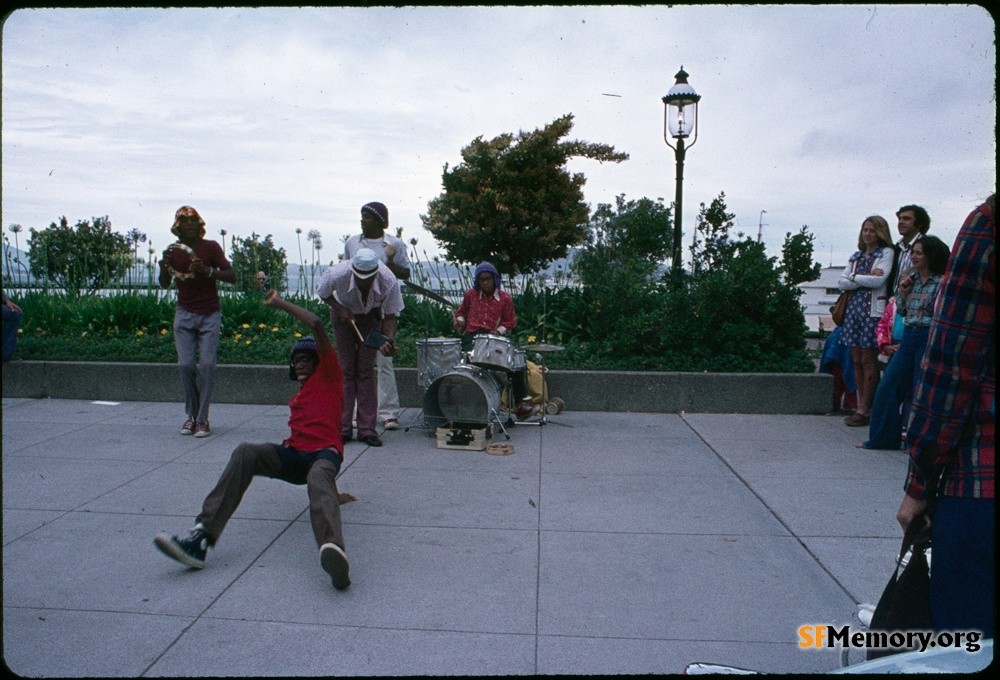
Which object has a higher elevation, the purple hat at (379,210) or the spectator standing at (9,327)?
the purple hat at (379,210)

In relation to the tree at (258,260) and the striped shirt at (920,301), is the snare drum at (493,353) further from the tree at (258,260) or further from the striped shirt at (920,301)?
the tree at (258,260)

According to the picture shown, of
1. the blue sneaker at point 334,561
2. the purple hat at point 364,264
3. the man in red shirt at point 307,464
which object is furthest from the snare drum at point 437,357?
the blue sneaker at point 334,561

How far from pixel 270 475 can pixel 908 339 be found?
4.92 metres

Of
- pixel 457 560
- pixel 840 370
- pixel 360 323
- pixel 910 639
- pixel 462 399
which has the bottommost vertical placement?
pixel 457 560

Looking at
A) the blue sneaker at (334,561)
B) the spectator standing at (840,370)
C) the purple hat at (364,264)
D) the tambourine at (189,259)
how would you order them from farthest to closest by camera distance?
the spectator standing at (840,370)
the tambourine at (189,259)
the purple hat at (364,264)
the blue sneaker at (334,561)

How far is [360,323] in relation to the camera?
6727mm

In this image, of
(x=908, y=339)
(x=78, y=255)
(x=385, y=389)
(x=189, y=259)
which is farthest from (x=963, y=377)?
(x=78, y=255)

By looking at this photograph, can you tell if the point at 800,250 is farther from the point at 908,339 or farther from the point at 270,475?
the point at 270,475

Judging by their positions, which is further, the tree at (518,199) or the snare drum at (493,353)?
the tree at (518,199)

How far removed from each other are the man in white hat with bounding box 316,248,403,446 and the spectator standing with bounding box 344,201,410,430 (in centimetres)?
24

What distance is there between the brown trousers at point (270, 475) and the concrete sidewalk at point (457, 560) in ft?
0.88

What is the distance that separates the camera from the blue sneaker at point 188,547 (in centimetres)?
377

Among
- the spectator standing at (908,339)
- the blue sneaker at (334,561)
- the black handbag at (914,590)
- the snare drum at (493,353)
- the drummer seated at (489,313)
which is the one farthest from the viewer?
the drummer seated at (489,313)

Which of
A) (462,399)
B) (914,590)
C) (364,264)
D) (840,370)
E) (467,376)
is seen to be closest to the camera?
(914,590)
